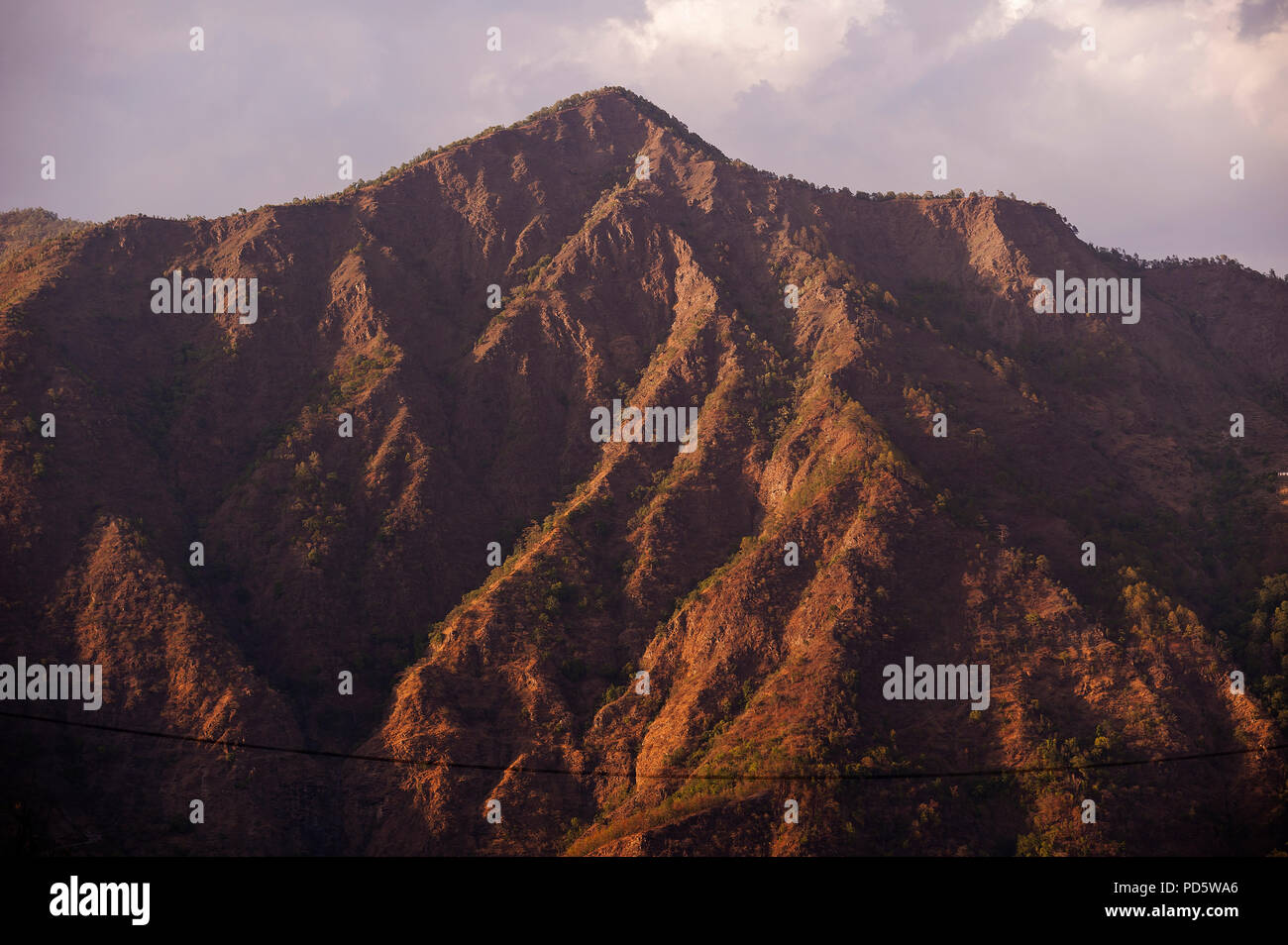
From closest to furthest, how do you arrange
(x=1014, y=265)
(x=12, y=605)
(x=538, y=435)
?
(x=12, y=605)
(x=538, y=435)
(x=1014, y=265)

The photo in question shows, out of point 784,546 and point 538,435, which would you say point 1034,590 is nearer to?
point 784,546

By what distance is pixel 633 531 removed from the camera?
6669 cm

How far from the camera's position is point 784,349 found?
7856cm

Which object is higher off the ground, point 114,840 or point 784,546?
point 784,546

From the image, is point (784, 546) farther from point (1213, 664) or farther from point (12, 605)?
point (12, 605)

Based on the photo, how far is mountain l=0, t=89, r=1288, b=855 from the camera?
2088 inches

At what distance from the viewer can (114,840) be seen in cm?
5078

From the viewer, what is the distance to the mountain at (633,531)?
53031 millimetres

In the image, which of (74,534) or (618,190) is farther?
(618,190)

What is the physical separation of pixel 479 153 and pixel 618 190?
13.5 meters

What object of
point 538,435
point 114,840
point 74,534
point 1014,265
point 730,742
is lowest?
point 114,840

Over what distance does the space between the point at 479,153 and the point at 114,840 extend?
64.5 meters

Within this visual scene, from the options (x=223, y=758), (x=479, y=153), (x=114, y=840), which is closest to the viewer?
(x=114, y=840)

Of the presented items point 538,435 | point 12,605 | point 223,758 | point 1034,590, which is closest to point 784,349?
point 538,435
